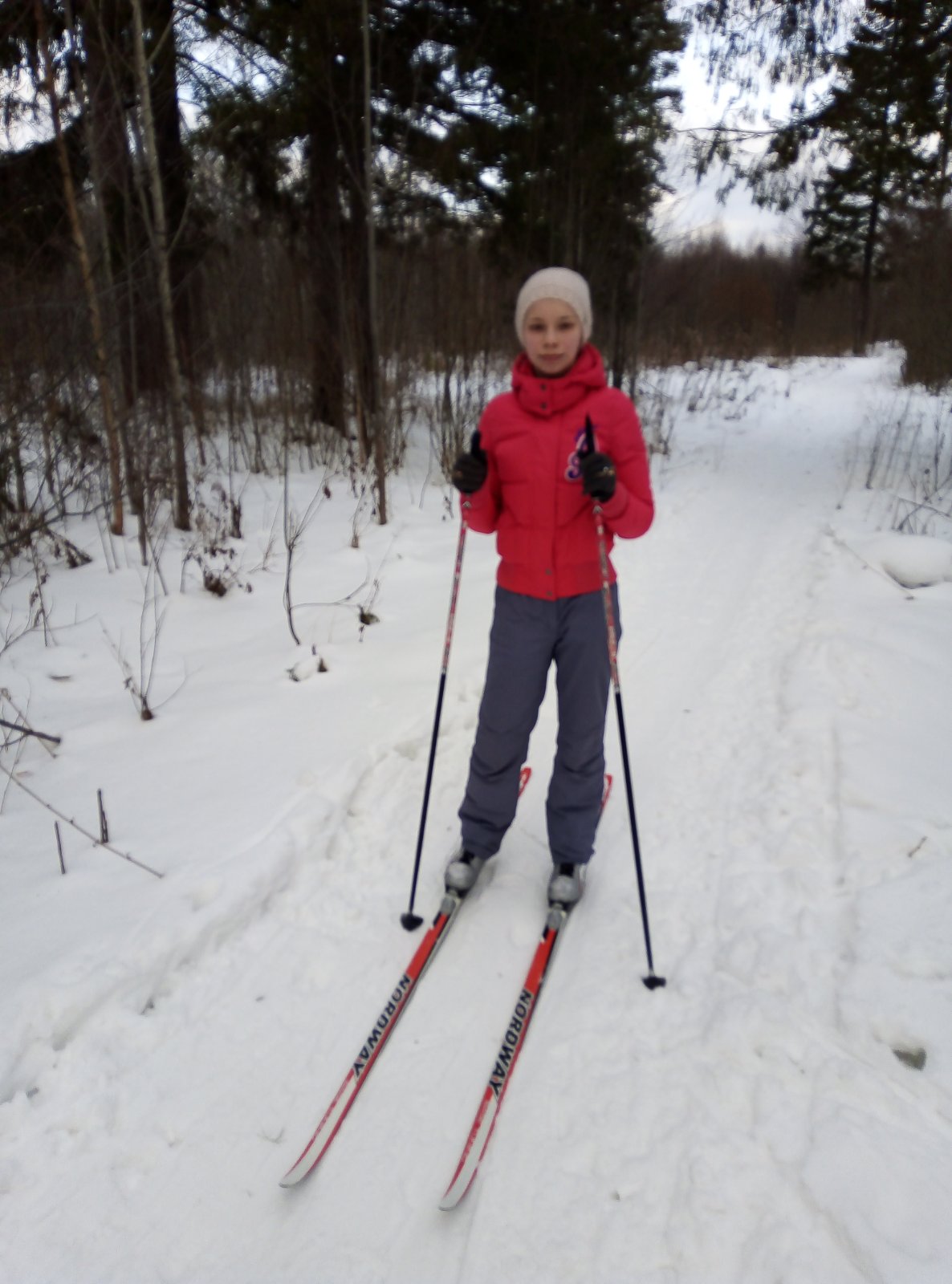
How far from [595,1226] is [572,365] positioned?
2.11m

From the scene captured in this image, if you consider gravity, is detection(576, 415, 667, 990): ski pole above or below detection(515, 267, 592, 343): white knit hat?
below

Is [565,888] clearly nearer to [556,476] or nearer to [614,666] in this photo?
[614,666]

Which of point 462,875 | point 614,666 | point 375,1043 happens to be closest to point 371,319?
point 614,666

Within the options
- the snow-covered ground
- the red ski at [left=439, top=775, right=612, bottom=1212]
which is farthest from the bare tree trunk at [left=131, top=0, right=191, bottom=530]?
the red ski at [left=439, top=775, right=612, bottom=1212]

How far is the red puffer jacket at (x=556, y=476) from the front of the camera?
2.18 metres

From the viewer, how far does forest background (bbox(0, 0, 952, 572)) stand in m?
4.69

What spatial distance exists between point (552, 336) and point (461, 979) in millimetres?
1860

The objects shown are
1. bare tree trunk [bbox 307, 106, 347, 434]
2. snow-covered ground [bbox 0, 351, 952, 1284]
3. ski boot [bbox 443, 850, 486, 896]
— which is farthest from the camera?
bare tree trunk [bbox 307, 106, 347, 434]

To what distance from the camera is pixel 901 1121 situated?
5.60 ft

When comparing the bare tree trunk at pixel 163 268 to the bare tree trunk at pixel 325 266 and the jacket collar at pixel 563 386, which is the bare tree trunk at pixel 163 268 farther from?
the jacket collar at pixel 563 386

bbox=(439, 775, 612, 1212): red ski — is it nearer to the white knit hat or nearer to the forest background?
the white knit hat

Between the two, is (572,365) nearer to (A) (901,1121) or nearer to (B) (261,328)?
(A) (901,1121)

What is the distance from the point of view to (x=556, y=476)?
221 centimetres

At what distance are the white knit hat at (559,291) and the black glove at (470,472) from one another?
1.20ft
